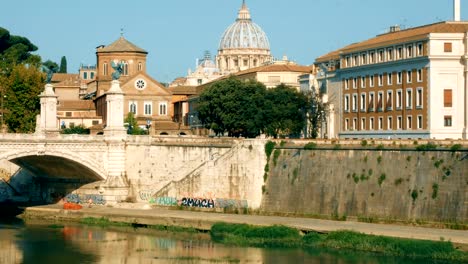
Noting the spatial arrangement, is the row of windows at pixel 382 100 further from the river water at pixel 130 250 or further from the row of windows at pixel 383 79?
the river water at pixel 130 250

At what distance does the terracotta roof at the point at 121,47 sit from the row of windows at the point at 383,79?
1571 inches

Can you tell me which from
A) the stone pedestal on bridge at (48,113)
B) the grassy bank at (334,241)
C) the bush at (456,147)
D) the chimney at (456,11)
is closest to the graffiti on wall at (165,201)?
Answer: the stone pedestal on bridge at (48,113)

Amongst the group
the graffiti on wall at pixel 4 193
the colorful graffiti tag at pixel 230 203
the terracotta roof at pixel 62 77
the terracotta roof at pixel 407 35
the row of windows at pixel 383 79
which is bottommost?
the colorful graffiti tag at pixel 230 203

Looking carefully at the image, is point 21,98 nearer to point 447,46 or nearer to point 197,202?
point 197,202

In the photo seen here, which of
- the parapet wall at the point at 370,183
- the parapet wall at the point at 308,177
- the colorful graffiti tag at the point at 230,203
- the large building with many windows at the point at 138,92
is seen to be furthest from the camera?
the large building with many windows at the point at 138,92

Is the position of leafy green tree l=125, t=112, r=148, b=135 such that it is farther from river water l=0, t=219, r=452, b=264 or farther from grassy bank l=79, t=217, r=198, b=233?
river water l=0, t=219, r=452, b=264

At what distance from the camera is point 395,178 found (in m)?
73.9

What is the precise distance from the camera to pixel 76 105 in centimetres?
13375

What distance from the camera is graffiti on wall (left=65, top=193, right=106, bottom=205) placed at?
8856 centimetres

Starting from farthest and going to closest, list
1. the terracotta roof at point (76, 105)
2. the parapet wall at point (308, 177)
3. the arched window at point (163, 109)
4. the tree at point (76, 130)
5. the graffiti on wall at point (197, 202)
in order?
the terracotta roof at point (76, 105) → the arched window at point (163, 109) → the tree at point (76, 130) → the graffiti on wall at point (197, 202) → the parapet wall at point (308, 177)

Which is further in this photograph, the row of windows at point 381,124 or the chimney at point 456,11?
the chimney at point 456,11

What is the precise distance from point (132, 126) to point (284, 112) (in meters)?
19.7

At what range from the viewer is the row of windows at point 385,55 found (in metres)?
89.1

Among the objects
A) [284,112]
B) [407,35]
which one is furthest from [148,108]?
[407,35]
